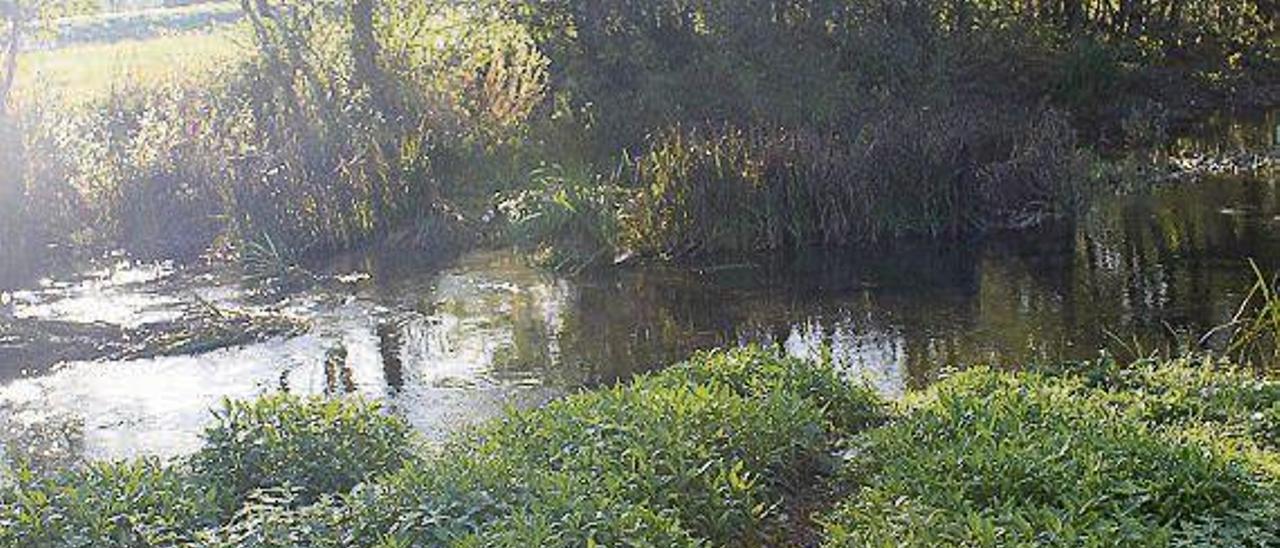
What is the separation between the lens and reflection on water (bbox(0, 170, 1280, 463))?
9625 mm

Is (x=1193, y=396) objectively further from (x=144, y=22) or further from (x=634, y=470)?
(x=144, y=22)

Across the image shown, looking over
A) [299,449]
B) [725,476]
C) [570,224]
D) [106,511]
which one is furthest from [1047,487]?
[570,224]

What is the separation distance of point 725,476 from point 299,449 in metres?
1.91

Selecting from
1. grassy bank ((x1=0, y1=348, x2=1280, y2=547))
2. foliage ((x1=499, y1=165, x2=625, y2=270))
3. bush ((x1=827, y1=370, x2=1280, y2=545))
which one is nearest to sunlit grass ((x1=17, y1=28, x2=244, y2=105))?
foliage ((x1=499, y1=165, x2=625, y2=270))

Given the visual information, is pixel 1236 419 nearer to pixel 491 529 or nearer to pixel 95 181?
pixel 491 529

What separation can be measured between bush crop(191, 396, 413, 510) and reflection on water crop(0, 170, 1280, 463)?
1.68 m

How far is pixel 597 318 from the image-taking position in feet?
38.8

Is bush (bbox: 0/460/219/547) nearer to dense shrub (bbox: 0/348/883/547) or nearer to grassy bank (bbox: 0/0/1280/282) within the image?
dense shrub (bbox: 0/348/883/547)

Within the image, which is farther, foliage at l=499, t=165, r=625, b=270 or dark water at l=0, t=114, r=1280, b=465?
foliage at l=499, t=165, r=625, b=270

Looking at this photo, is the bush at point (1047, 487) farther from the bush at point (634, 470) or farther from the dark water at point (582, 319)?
the dark water at point (582, 319)

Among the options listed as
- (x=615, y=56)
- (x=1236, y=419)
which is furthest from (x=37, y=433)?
(x=615, y=56)

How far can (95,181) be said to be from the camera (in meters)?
16.1

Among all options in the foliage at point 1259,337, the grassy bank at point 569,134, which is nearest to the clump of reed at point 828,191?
the grassy bank at point 569,134

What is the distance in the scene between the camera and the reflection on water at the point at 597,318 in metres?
9.62
